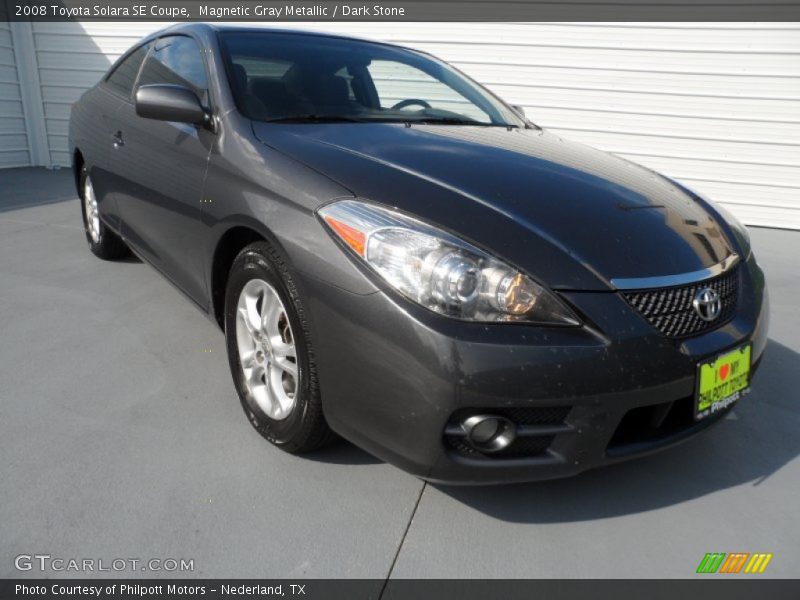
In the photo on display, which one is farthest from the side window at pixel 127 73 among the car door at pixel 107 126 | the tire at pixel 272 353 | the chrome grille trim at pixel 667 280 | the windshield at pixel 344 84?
the chrome grille trim at pixel 667 280

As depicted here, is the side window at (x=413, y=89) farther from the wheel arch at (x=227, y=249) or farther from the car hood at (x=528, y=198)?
the wheel arch at (x=227, y=249)

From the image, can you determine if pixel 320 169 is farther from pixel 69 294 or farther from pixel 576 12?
pixel 576 12

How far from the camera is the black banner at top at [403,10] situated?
6.30 m

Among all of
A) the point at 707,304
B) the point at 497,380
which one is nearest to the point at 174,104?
the point at 497,380

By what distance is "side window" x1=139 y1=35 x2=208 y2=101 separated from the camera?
2.63 meters

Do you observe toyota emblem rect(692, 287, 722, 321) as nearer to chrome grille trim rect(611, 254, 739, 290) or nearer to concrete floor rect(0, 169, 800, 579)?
chrome grille trim rect(611, 254, 739, 290)

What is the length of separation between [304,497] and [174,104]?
1445mm

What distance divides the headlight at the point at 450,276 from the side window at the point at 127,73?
2317mm

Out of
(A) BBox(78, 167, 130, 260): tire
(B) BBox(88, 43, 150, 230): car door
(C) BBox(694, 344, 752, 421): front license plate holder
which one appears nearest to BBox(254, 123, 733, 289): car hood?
(C) BBox(694, 344, 752, 421): front license plate holder

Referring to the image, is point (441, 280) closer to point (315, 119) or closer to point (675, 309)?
point (675, 309)

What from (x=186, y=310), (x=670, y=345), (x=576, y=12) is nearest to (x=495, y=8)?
(x=576, y=12)

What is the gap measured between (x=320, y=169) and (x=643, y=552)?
1.39 meters

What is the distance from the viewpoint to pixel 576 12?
6656 mm

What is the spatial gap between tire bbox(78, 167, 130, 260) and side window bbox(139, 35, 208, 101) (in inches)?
38.3
